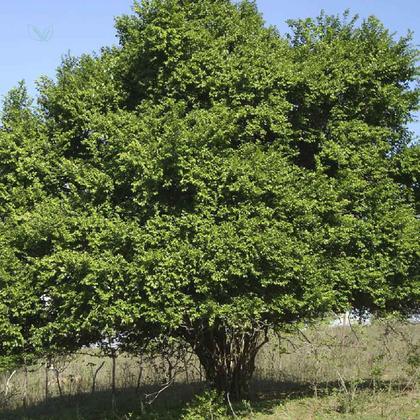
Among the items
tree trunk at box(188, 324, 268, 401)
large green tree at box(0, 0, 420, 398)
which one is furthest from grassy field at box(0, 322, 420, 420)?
large green tree at box(0, 0, 420, 398)

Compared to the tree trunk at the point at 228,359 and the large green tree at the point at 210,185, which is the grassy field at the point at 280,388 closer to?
the tree trunk at the point at 228,359

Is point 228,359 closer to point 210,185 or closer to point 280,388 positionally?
point 280,388

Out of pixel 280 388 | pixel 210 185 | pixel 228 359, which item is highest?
pixel 210 185

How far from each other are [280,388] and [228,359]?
9.91ft

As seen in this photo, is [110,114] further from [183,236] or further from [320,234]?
[320,234]

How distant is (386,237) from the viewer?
9508 millimetres

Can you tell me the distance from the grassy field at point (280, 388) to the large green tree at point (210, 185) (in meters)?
1.19

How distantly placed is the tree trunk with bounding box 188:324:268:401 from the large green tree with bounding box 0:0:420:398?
44mm

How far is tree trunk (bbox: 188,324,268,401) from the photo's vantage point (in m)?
11.1

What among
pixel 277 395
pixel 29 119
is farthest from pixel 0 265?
pixel 277 395

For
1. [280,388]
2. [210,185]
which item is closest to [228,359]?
[280,388]

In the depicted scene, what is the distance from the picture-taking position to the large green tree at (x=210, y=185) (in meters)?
8.24

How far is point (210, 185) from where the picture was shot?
28.1 ft

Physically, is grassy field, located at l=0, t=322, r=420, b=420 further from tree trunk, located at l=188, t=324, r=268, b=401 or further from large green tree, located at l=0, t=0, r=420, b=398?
large green tree, located at l=0, t=0, r=420, b=398
